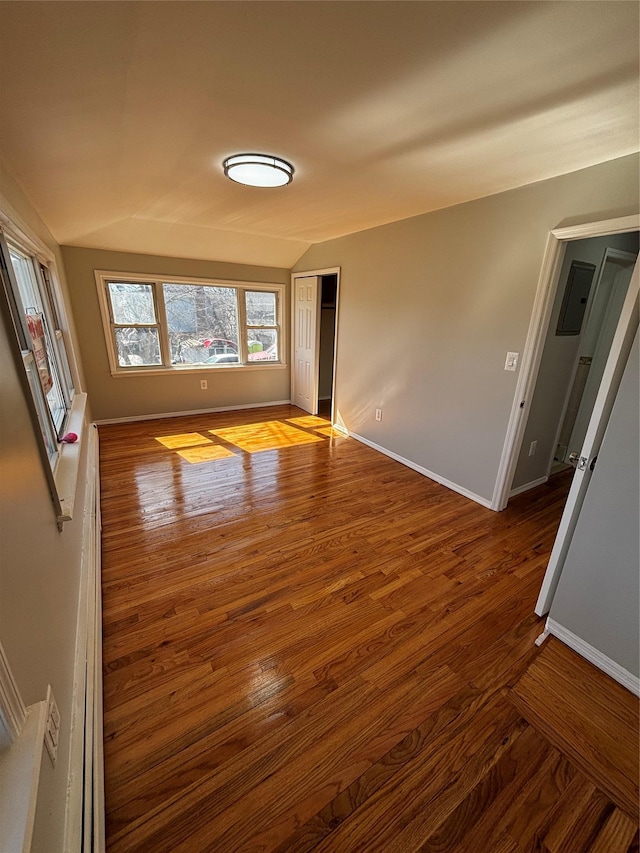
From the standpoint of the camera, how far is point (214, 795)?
1.12 m

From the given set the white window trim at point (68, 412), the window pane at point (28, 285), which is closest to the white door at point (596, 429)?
the white window trim at point (68, 412)

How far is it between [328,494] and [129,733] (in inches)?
77.5

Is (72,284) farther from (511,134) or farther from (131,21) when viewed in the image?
(511,134)

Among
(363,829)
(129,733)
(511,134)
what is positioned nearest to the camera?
(363,829)

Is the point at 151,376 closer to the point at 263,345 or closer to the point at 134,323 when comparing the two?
the point at 134,323

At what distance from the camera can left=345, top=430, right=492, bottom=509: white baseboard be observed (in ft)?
9.58

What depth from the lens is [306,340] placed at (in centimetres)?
509

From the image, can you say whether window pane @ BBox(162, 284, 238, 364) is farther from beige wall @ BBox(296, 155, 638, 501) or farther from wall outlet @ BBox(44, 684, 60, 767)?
wall outlet @ BBox(44, 684, 60, 767)

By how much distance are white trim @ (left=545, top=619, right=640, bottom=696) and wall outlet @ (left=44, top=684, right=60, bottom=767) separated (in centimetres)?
203

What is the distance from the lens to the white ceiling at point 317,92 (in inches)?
35.1

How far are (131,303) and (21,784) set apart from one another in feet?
15.6

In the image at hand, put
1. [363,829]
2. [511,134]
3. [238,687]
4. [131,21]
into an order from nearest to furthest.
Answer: [131,21], [363,829], [238,687], [511,134]

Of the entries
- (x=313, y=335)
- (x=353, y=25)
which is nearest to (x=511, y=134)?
(x=353, y=25)

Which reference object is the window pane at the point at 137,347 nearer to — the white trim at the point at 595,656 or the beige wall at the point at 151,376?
the beige wall at the point at 151,376
